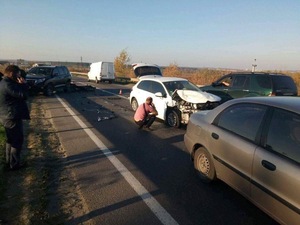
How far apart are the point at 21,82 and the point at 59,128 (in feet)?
12.9

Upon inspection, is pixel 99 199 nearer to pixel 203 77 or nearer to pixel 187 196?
pixel 187 196

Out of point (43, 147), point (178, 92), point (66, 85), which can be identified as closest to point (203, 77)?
point (66, 85)

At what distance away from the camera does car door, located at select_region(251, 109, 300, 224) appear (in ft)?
9.96

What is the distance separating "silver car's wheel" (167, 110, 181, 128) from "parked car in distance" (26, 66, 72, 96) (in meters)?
11.1

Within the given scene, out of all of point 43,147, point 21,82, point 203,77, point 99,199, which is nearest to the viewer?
point 99,199

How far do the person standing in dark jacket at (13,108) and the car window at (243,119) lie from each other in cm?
351

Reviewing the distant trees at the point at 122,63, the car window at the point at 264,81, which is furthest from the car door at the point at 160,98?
the distant trees at the point at 122,63

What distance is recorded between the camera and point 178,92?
371 inches

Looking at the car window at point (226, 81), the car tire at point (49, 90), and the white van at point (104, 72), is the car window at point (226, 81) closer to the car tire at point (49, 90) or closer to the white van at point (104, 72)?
the car tire at point (49, 90)

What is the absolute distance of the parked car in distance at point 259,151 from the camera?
3.14 metres

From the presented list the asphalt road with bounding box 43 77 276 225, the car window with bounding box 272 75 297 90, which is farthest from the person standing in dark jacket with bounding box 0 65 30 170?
the car window with bounding box 272 75 297 90

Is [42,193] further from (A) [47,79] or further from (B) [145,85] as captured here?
(A) [47,79]

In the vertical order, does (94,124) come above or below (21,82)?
below

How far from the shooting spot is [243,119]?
4.18 meters
